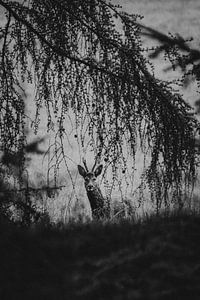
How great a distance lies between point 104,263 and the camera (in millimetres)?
3053

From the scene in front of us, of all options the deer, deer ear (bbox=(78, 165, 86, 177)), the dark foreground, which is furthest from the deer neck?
the dark foreground

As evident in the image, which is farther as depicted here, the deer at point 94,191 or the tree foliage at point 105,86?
the deer at point 94,191

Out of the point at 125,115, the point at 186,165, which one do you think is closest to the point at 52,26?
the point at 125,115

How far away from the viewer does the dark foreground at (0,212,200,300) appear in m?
2.48

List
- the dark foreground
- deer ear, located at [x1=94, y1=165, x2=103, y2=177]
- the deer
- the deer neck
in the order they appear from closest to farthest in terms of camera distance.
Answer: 1. the dark foreground
2. deer ear, located at [x1=94, y1=165, x2=103, y2=177]
3. the deer
4. the deer neck

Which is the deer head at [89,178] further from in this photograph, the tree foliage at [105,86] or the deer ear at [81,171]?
the tree foliage at [105,86]

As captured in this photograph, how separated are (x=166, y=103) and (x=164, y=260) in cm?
118

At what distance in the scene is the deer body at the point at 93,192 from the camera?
4.75 metres

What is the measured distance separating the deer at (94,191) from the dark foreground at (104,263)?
901 millimetres

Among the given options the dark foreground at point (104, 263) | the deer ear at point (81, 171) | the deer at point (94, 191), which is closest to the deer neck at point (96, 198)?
the deer at point (94, 191)

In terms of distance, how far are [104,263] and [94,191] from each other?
196 cm

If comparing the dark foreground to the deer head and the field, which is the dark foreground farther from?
the deer head

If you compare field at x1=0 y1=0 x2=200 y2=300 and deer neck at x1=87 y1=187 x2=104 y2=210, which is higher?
deer neck at x1=87 y1=187 x2=104 y2=210

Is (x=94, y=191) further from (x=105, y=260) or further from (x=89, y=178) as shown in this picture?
(x=105, y=260)
